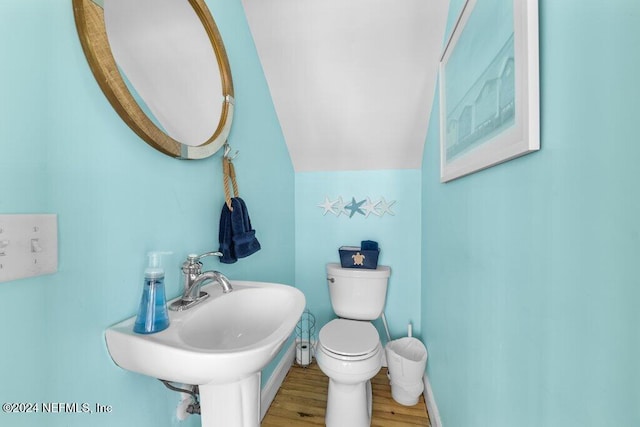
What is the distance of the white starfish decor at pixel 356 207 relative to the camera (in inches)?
71.6

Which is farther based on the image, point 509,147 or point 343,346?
point 343,346

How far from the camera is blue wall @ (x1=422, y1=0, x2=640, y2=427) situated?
0.34 meters

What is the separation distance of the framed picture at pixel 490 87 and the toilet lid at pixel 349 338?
89cm

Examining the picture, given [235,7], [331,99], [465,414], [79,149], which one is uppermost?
[235,7]

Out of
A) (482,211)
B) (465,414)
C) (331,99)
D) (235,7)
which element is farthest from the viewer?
(331,99)

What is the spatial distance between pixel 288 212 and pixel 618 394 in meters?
1.63

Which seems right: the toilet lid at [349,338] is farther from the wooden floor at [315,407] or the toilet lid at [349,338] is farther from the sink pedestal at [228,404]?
the sink pedestal at [228,404]

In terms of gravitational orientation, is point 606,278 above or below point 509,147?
below

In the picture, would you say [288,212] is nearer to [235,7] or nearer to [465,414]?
[235,7]

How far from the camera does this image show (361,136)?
168cm

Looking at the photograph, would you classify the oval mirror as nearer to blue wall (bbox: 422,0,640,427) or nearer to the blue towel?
the blue towel

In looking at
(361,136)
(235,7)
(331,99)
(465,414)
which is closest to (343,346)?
(465,414)

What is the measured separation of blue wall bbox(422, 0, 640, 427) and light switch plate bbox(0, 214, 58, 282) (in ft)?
3.15

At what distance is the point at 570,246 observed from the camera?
0.44 m
